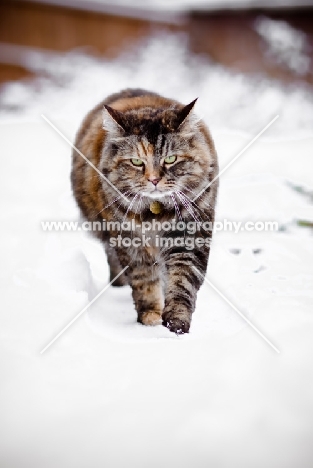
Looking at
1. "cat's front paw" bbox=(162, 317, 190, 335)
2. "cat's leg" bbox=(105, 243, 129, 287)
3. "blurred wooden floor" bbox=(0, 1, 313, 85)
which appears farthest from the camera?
"blurred wooden floor" bbox=(0, 1, 313, 85)

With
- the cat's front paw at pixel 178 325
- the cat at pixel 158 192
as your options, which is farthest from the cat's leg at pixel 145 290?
the cat's front paw at pixel 178 325

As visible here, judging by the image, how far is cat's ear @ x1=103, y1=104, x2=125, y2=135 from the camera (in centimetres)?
139

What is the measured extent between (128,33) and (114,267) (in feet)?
6.40

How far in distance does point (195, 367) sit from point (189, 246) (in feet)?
1.32

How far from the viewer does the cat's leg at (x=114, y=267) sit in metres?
1.69

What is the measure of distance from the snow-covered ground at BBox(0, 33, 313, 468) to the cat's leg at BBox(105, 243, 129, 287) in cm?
6

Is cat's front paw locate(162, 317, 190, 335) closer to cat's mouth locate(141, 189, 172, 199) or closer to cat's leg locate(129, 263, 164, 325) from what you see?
cat's leg locate(129, 263, 164, 325)

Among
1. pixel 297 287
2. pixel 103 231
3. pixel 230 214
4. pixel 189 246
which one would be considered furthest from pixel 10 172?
pixel 297 287

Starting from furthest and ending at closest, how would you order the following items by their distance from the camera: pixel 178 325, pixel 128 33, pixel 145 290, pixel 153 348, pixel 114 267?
pixel 128 33
pixel 114 267
pixel 145 290
pixel 178 325
pixel 153 348

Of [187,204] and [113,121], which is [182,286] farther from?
[113,121]

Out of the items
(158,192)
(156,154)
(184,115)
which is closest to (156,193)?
(158,192)

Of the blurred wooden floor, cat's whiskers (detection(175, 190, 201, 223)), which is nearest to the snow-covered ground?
cat's whiskers (detection(175, 190, 201, 223))

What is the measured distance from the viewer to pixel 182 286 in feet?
4.70

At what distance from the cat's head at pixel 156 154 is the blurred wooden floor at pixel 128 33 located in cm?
173
